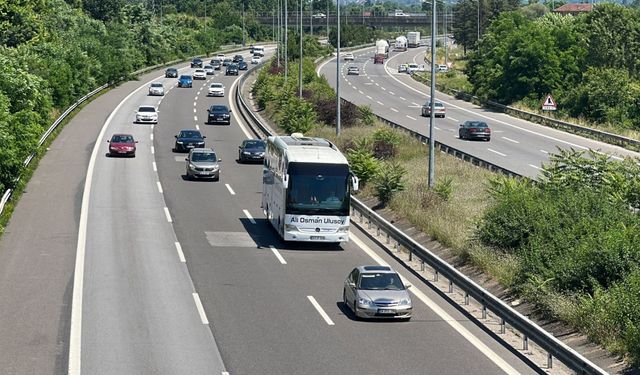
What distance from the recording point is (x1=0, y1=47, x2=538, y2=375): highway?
24.0 meters

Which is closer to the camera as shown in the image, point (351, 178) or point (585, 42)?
point (351, 178)

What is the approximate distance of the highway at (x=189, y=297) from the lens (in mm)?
23953

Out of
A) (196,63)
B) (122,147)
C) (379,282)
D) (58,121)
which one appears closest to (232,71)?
(196,63)

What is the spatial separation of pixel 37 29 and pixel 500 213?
7914cm

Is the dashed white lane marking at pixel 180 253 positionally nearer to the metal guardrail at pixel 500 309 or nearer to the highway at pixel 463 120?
the metal guardrail at pixel 500 309

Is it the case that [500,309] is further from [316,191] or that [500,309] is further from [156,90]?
[156,90]

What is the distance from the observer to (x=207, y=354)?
79.7ft

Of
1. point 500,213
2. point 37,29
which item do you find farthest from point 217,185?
point 37,29

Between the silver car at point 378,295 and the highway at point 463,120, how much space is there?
2767 cm

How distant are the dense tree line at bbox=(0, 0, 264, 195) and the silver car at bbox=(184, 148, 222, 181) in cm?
749

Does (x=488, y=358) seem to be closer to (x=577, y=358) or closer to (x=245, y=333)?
(x=577, y=358)

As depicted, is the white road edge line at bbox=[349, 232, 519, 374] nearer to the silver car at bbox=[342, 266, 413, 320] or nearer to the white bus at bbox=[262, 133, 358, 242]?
the silver car at bbox=[342, 266, 413, 320]

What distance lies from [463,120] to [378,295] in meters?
61.7

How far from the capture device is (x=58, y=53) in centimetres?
8725
